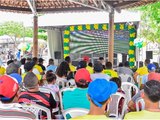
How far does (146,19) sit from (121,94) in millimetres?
14623

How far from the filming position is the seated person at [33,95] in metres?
3.87

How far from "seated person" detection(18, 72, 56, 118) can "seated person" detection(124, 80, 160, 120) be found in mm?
1402

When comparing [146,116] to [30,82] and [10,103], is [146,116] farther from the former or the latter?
[30,82]

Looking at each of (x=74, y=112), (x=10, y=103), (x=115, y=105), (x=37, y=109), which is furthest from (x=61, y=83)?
(x=10, y=103)

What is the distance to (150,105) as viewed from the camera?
9.04ft

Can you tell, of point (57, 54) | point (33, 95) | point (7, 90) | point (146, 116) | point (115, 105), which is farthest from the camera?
point (57, 54)

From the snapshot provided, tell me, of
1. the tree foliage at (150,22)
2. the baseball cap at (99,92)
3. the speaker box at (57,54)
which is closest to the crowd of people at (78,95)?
the baseball cap at (99,92)

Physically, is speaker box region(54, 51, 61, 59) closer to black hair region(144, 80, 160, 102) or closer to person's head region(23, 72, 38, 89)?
person's head region(23, 72, 38, 89)

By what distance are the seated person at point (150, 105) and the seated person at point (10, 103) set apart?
2.73 feet

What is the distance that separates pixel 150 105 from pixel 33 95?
157cm

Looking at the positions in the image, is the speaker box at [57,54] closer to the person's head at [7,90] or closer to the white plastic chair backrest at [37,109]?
the white plastic chair backrest at [37,109]

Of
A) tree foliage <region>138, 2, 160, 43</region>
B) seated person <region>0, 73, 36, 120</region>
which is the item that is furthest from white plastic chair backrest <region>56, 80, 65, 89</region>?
tree foliage <region>138, 2, 160, 43</region>

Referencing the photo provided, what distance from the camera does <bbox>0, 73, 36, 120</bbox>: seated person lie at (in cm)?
273

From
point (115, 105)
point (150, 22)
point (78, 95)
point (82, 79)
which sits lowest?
point (115, 105)
